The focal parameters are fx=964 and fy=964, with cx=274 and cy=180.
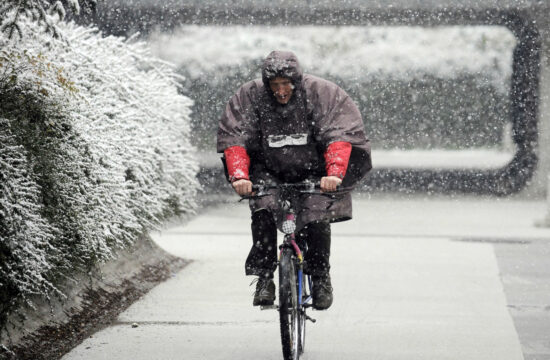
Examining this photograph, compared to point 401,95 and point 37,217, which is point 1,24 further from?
point 401,95

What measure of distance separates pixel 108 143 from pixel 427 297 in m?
2.78

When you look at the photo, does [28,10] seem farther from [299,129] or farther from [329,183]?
[329,183]

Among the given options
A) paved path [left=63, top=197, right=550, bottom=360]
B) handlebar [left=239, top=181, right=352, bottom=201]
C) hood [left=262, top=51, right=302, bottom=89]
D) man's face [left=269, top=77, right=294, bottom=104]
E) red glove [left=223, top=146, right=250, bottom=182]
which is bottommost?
paved path [left=63, top=197, right=550, bottom=360]

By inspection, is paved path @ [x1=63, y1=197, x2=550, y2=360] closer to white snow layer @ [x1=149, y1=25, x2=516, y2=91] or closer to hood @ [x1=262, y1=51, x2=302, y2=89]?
hood @ [x1=262, y1=51, x2=302, y2=89]

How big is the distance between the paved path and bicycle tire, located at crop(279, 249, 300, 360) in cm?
42

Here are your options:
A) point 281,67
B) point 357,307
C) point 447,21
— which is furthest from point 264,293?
point 447,21

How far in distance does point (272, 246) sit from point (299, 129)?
69 cm

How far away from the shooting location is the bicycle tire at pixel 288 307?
505 centimetres

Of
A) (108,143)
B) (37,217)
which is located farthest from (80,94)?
(37,217)

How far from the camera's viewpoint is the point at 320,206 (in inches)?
213

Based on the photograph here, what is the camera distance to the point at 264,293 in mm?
5414

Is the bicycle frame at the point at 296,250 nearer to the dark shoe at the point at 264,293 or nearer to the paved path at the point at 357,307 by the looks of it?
the dark shoe at the point at 264,293

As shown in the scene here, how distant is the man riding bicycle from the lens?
5398 mm

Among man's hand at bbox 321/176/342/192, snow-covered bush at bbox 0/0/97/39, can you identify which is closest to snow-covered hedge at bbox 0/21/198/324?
snow-covered bush at bbox 0/0/97/39
